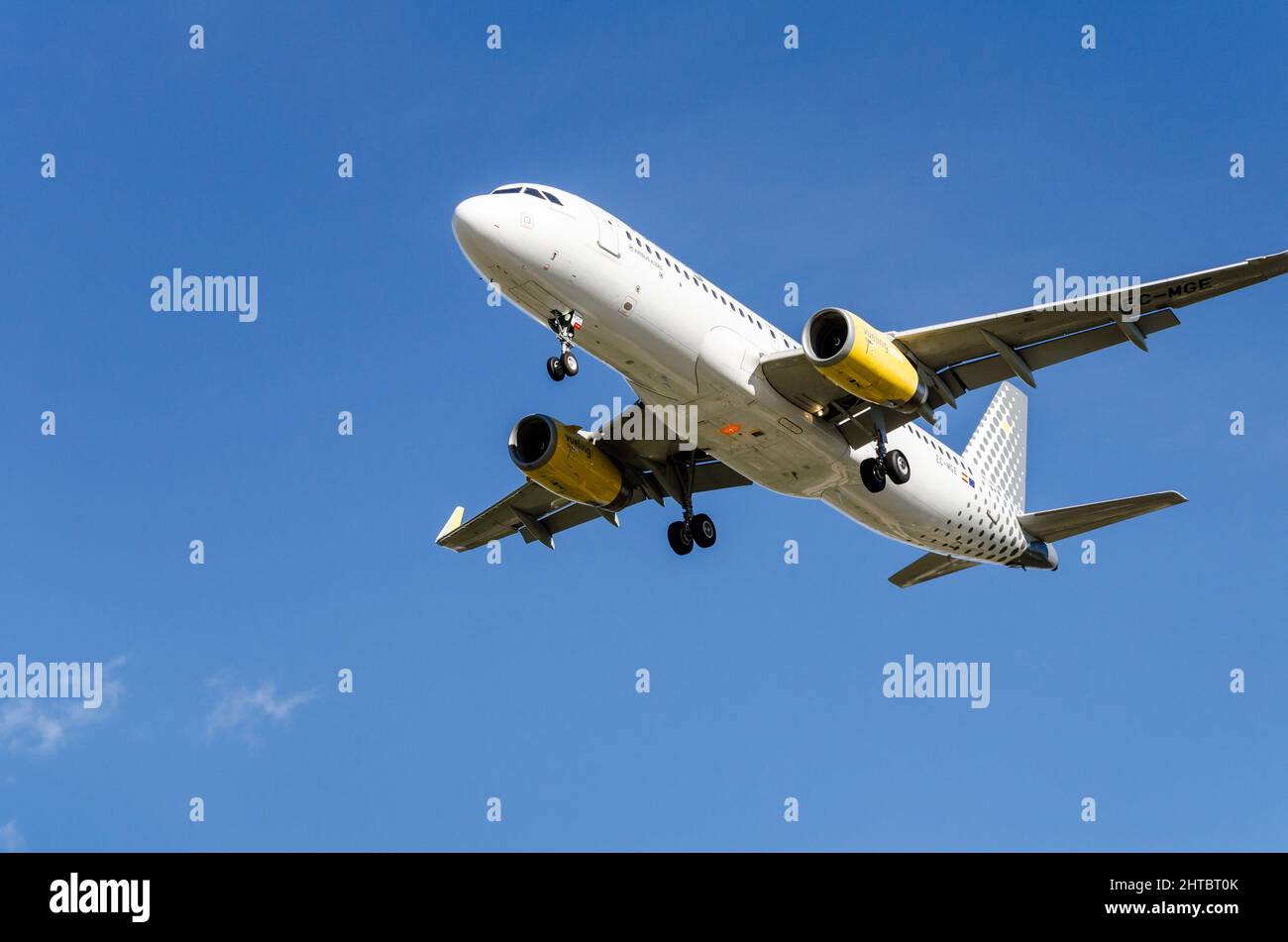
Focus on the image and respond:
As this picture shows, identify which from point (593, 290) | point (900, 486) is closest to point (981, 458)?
point (900, 486)

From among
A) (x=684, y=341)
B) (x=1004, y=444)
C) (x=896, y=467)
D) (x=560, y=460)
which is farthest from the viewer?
(x=1004, y=444)

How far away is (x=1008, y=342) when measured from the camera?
35.4m

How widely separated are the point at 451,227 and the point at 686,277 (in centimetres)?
569

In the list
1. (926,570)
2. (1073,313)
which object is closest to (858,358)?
(1073,313)

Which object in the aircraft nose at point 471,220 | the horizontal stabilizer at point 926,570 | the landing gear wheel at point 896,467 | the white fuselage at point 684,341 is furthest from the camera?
the horizontal stabilizer at point 926,570

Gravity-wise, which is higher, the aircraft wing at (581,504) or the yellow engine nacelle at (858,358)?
the yellow engine nacelle at (858,358)

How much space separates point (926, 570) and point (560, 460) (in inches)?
493

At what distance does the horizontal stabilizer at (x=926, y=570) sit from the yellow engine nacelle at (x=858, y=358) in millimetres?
10513

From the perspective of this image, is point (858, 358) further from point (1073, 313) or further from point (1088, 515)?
point (1088, 515)

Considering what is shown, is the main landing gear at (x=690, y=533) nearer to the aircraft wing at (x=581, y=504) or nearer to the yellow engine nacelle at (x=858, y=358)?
the aircraft wing at (x=581, y=504)

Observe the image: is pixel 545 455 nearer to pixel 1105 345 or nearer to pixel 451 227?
pixel 451 227

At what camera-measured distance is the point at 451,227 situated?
104 feet

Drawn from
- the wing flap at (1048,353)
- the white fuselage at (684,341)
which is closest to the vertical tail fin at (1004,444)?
the white fuselage at (684,341)

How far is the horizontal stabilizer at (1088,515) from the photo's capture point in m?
39.8
